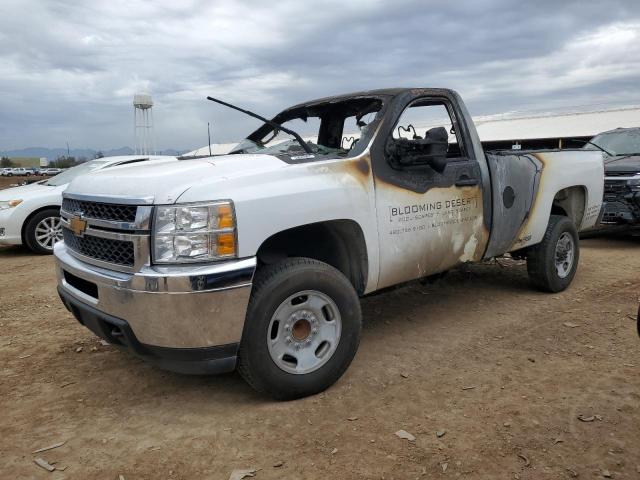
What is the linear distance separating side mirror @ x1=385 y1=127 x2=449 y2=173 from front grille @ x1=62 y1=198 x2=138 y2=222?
1.78 m

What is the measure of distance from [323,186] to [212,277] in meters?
0.94

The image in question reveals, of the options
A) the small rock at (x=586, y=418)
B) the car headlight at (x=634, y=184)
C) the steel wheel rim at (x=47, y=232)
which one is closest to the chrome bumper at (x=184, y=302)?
the small rock at (x=586, y=418)

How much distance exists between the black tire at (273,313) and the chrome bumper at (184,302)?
4.4 inches

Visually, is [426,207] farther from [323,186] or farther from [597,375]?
[597,375]

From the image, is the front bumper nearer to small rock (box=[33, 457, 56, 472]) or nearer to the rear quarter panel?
small rock (box=[33, 457, 56, 472])

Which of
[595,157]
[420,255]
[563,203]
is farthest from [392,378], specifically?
[595,157]

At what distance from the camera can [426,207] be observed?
3.99 m

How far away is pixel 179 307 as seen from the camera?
9.41ft

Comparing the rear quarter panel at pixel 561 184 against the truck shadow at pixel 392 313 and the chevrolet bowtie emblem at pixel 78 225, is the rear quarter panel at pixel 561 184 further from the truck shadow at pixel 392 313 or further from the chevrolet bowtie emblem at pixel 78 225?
the chevrolet bowtie emblem at pixel 78 225

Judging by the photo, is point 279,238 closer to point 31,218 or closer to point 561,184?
point 561,184

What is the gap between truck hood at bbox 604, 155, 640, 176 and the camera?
26.9 ft

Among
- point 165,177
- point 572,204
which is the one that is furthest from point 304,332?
point 572,204

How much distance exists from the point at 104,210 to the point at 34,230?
6318 millimetres

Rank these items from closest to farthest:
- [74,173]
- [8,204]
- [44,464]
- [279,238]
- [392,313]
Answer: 1. [44,464]
2. [279,238]
3. [392,313]
4. [8,204]
5. [74,173]
